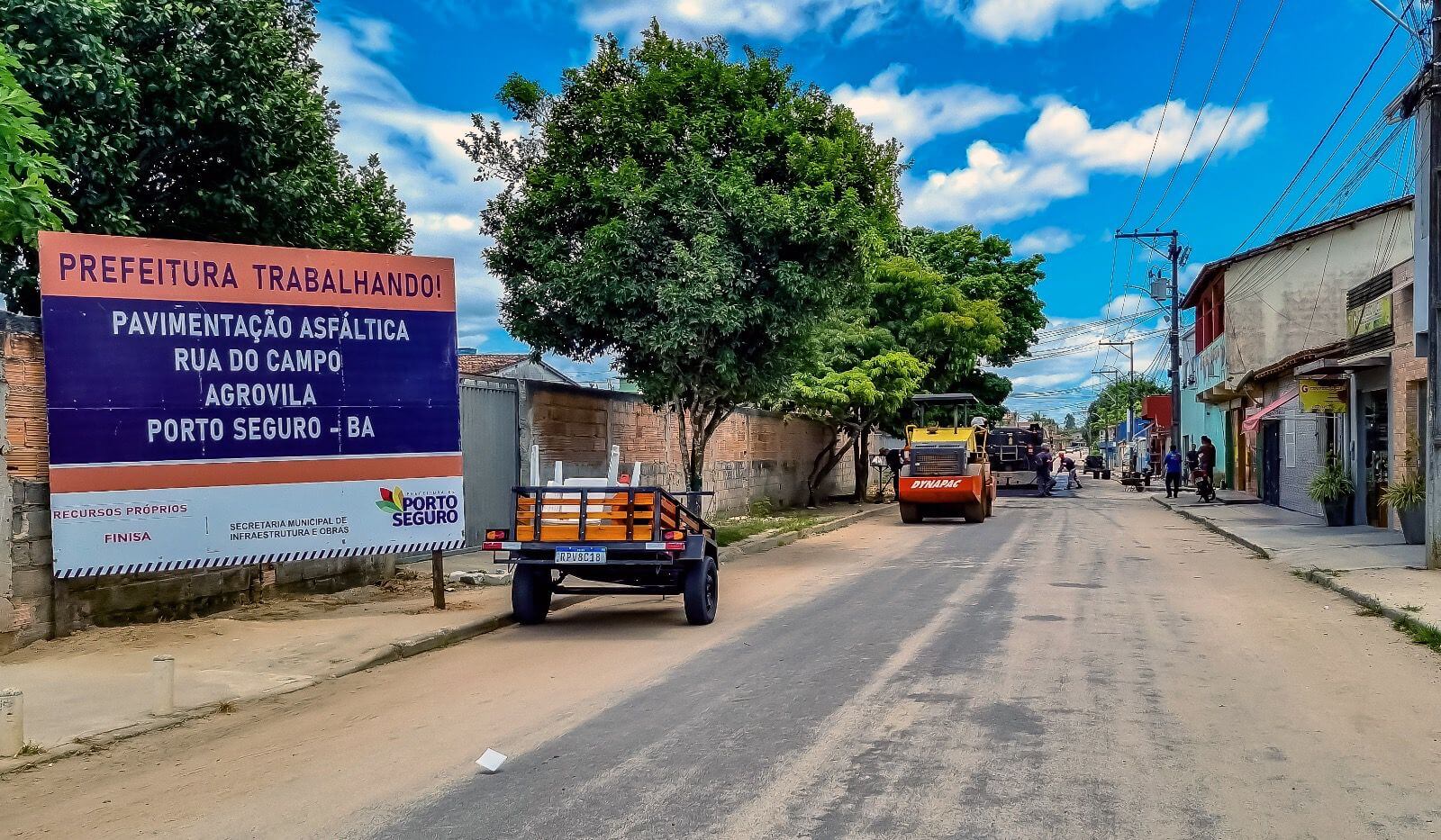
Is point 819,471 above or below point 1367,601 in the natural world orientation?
above

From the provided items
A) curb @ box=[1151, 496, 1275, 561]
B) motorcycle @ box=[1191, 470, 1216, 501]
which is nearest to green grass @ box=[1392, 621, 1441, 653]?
curb @ box=[1151, 496, 1275, 561]

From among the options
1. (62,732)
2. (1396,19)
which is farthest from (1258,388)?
(62,732)

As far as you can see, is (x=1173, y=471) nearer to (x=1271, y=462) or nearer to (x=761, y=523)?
(x=1271, y=462)

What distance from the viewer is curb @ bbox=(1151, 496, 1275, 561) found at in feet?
55.6

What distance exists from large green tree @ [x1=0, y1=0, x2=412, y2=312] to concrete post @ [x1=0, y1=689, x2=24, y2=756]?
6.59 meters

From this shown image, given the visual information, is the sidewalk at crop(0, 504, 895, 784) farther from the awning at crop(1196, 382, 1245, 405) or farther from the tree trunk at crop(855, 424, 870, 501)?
the awning at crop(1196, 382, 1245, 405)

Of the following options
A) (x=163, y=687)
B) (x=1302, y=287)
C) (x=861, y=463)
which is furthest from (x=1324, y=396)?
(x=163, y=687)

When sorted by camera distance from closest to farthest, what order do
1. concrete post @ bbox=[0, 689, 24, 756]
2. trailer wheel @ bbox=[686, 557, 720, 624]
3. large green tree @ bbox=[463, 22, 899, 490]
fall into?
concrete post @ bbox=[0, 689, 24, 756] → trailer wheel @ bbox=[686, 557, 720, 624] → large green tree @ bbox=[463, 22, 899, 490]

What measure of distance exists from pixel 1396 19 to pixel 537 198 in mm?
11456

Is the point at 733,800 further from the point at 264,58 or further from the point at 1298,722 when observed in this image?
the point at 264,58

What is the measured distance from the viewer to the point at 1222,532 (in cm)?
2105

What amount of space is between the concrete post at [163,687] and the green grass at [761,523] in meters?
10.7

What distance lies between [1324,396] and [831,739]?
18.6 metres

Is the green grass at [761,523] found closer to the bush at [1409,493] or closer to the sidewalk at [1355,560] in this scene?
the sidewalk at [1355,560]
